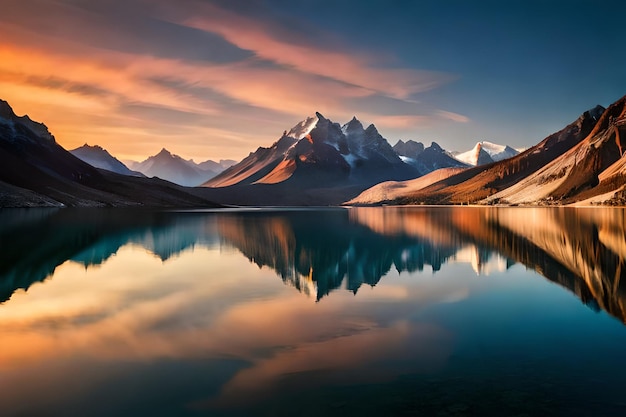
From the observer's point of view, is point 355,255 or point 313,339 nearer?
point 313,339

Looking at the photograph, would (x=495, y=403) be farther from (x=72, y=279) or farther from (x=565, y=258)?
(x=565, y=258)

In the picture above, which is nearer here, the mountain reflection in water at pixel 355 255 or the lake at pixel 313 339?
the lake at pixel 313 339

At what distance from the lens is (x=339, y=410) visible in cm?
1106

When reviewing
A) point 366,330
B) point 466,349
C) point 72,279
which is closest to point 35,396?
point 366,330

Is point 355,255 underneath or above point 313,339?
above

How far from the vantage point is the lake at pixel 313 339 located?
1158cm

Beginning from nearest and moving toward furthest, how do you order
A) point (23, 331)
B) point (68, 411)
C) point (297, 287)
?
point (68, 411), point (23, 331), point (297, 287)

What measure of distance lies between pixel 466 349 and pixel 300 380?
245 inches

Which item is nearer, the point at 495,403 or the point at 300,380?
the point at 495,403

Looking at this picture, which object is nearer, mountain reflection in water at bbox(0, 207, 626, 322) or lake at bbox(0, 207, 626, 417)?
lake at bbox(0, 207, 626, 417)

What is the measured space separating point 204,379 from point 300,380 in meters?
2.67

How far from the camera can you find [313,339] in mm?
16484

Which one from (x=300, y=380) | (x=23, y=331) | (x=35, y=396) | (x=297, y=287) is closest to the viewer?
(x=35, y=396)

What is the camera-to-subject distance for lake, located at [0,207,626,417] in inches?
456
